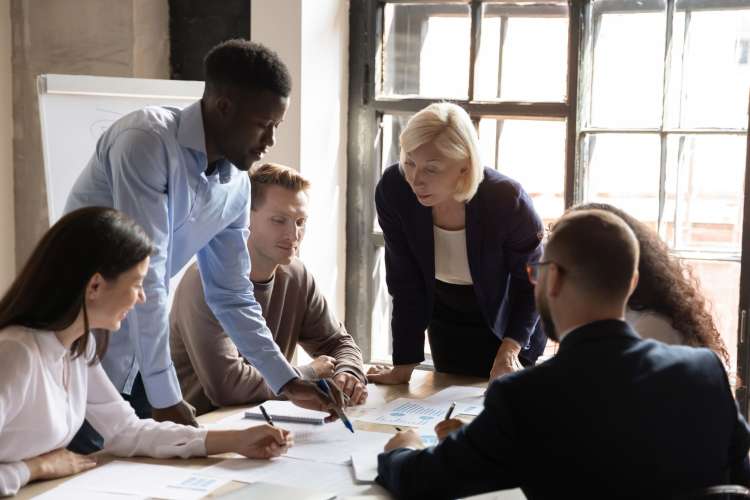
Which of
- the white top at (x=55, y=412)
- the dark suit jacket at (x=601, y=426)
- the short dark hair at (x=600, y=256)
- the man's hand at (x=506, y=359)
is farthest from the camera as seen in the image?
the man's hand at (x=506, y=359)

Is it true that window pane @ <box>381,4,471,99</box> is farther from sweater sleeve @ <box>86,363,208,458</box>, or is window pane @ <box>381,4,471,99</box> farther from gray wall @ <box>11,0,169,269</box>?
sweater sleeve @ <box>86,363,208,458</box>

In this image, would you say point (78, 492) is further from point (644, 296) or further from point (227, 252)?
point (644, 296)

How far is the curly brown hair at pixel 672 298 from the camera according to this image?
195 centimetres

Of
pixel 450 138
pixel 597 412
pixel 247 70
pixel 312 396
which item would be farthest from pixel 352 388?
pixel 597 412

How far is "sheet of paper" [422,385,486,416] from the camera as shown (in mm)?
2195

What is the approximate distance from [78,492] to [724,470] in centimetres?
102

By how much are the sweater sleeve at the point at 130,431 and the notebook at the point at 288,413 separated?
0.98 ft

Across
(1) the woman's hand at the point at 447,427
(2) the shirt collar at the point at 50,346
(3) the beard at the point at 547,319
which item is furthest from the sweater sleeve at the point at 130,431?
(3) the beard at the point at 547,319

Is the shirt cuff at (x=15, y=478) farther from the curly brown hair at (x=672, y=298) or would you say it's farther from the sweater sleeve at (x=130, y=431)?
the curly brown hair at (x=672, y=298)

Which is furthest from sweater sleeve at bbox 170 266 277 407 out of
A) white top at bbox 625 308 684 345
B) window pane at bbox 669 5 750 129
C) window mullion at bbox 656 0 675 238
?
window pane at bbox 669 5 750 129

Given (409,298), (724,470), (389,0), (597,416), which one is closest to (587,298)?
(597,416)

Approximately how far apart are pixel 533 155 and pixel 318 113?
2.64 feet

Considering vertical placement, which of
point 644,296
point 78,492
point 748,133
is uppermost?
point 748,133

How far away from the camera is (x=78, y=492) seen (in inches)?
62.4
